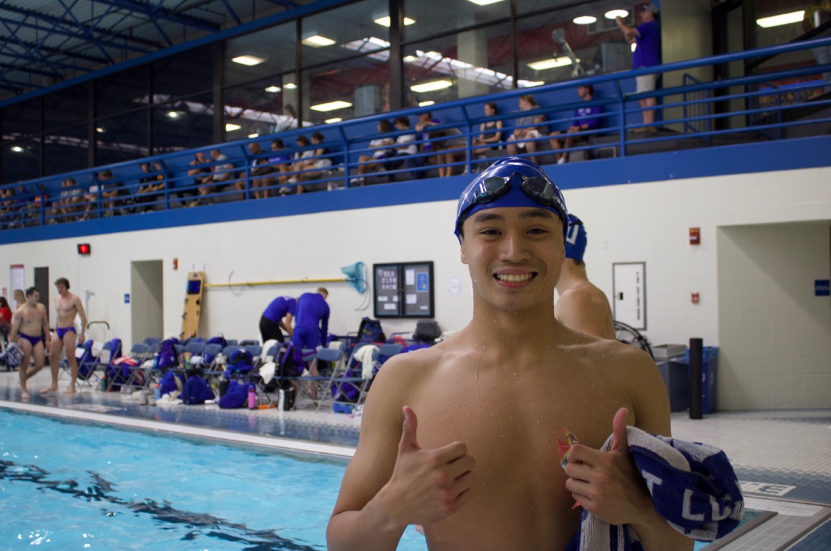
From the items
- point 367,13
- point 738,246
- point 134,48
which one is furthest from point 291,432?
point 134,48

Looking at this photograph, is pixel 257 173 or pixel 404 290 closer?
pixel 404 290

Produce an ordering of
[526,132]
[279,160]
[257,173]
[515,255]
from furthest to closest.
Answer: [257,173] → [279,160] → [526,132] → [515,255]

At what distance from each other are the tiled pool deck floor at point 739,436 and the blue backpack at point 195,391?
0.81 feet

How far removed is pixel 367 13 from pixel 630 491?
14.0 metres

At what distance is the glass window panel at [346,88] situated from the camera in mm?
14039

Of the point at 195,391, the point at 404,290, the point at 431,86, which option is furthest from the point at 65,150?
the point at 404,290

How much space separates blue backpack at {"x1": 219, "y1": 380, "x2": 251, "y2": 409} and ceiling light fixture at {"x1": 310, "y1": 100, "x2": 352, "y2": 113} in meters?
7.05

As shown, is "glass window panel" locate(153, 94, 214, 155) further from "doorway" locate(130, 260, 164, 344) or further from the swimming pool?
the swimming pool

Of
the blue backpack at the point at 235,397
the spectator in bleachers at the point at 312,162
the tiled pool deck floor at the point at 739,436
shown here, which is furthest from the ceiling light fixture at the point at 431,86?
the tiled pool deck floor at the point at 739,436

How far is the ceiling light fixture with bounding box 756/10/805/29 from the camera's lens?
10500 mm

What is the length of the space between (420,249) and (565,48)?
4040mm

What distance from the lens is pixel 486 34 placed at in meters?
12.5

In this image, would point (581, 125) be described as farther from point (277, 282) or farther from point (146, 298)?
point (146, 298)

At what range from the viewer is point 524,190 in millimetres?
1425
